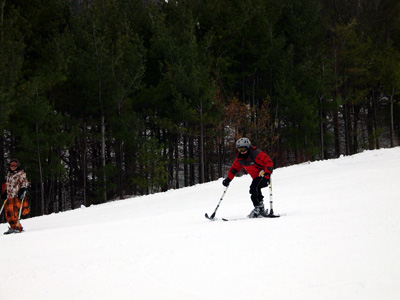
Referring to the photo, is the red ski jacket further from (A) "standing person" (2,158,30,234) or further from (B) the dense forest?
(B) the dense forest

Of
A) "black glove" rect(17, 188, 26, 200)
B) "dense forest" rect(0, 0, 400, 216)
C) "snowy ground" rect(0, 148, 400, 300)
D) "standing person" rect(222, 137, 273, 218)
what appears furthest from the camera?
"dense forest" rect(0, 0, 400, 216)

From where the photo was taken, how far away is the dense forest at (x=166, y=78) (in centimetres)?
2294

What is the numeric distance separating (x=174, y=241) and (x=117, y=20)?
2369 centimetres

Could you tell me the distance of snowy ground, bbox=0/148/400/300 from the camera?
3.87m

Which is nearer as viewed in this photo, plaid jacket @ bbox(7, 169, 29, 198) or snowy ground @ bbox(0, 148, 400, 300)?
snowy ground @ bbox(0, 148, 400, 300)

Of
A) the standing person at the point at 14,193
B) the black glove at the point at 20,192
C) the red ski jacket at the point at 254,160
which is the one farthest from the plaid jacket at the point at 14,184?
the red ski jacket at the point at 254,160

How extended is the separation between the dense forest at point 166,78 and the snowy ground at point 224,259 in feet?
47.9

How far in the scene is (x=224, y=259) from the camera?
4.91 meters

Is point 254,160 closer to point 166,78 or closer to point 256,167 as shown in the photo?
point 256,167

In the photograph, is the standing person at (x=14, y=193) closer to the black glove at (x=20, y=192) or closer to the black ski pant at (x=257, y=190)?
the black glove at (x=20, y=192)

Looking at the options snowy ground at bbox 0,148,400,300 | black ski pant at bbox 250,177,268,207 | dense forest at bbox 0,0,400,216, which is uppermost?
dense forest at bbox 0,0,400,216

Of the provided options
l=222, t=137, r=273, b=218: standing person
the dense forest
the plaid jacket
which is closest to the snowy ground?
l=222, t=137, r=273, b=218: standing person

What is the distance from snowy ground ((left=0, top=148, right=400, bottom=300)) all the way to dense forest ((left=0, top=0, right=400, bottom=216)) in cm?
1460

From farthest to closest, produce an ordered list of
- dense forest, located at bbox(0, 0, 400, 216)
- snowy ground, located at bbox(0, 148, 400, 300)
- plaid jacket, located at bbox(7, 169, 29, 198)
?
1. dense forest, located at bbox(0, 0, 400, 216)
2. plaid jacket, located at bbox(7, 169, 29, 198)
3. snowy ground, located at bbox(0, 148, 400, 300)
